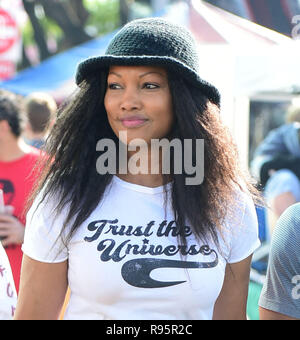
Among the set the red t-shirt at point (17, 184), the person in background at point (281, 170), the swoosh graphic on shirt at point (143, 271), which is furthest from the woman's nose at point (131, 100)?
the person in background at point (281, 170)

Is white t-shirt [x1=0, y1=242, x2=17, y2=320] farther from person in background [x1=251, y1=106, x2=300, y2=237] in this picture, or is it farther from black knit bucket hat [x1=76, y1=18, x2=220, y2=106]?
person in background [x1=251, y1=106, x2=300, y2=237]

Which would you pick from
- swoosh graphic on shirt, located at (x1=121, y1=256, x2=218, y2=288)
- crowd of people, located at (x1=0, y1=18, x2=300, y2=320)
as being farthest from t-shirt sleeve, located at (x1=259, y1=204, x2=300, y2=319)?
swoosh graphic on shirt, located at (x1=121, y1=256, x2=218, y2=288)

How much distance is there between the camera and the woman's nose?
190 centimetres

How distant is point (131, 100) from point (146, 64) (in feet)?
0.37

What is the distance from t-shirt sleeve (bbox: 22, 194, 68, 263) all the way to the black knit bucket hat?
466 millimetres

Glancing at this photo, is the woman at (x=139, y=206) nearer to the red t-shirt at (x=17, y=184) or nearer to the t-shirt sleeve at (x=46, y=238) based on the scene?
the t-shirt sleeve at (x=46, y=238)

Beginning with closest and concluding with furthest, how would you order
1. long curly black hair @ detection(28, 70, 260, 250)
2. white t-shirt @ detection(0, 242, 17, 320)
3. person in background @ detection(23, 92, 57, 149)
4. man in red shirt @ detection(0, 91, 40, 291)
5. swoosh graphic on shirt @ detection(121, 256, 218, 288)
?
swoosh graphic on shirt @ detection(121, 256, 218, 288) → long curly black hair @ detection(28, 70, 260, 250) → white t-shirt @ detection(0, 242, 17, 320) → man in red shirt @ detection(0, 91, 40, 291) → person in background @ detection(23, 92, 57, 149)

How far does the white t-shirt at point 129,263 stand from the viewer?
185 centimetres

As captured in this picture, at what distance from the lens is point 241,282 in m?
2.06

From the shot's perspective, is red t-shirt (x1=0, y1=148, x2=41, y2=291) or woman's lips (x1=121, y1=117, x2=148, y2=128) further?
red t-shirt (x1=0, y1=148, x2=41, y2=291)

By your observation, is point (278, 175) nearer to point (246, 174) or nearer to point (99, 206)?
point (246, 174)

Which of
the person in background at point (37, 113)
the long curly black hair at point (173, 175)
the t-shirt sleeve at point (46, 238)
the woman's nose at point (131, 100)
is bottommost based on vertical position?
the t-shirt sleeve at point (46, 238)

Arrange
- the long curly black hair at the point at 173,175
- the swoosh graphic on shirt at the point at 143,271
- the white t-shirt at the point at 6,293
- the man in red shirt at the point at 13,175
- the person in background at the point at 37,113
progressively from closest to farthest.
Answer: the swoosh graphic on shirt at the point at 143,271 → the long curly black hair at the point at 173,175 → the white t-shirt at the point at 6,293 → the man in red shirt at the point at 13,175 → the person in background at the point at 37,113
